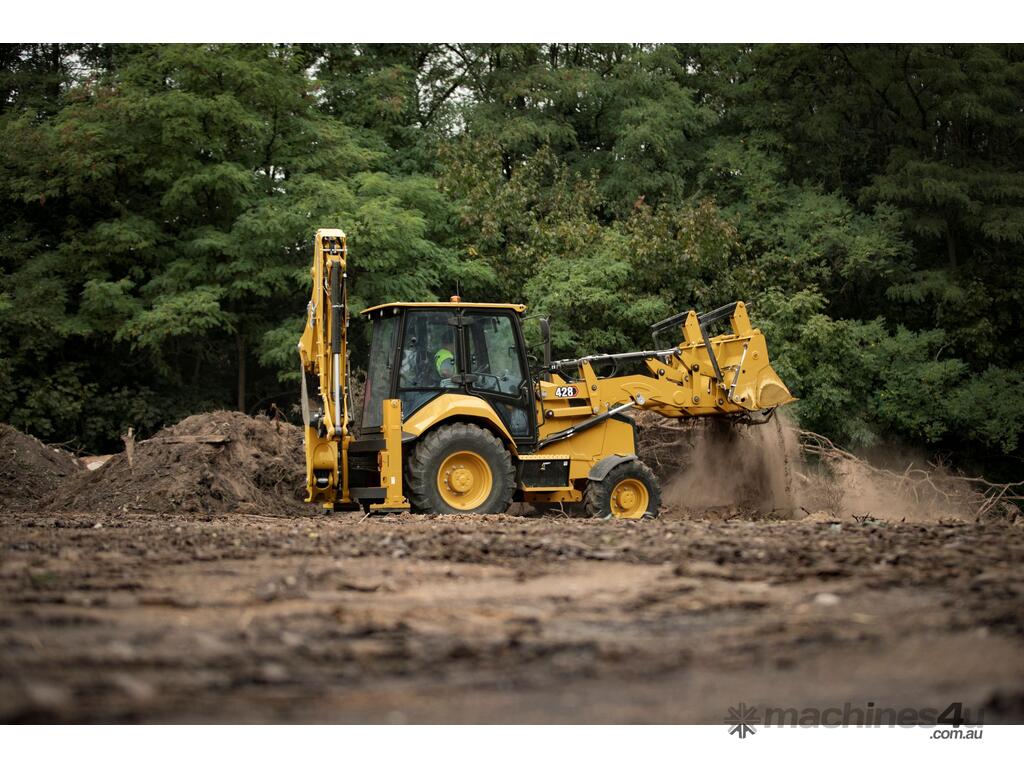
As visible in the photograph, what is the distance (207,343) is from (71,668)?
1968cm

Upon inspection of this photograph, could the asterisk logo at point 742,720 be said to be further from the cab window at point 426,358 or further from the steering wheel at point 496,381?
the steering wheel at point 496,381

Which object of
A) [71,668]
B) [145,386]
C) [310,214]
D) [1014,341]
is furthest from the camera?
[1014,341]

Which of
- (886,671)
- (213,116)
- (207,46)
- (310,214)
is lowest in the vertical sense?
(886,671)

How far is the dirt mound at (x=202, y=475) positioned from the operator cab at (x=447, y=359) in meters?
2.52

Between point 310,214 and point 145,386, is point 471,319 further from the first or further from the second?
point 145,386

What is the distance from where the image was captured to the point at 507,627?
459 cm

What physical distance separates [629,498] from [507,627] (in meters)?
8.28

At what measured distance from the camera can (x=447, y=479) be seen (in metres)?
11.9

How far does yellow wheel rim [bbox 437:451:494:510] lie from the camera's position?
38.9 ft

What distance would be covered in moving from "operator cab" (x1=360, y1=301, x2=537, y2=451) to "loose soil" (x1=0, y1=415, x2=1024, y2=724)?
14.9 feet

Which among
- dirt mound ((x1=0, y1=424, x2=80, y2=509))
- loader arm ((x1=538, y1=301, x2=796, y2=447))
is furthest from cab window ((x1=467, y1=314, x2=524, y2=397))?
dirt mound ((x1=0, y1=424, x2=80, y2=509))

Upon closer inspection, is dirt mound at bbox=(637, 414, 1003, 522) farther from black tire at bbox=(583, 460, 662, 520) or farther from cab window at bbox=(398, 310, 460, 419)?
cab window at bbox=(398, 310, 460, 419)

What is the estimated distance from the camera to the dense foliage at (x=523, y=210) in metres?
21.2

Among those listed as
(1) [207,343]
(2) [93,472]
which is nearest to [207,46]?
(1) [207,343]
